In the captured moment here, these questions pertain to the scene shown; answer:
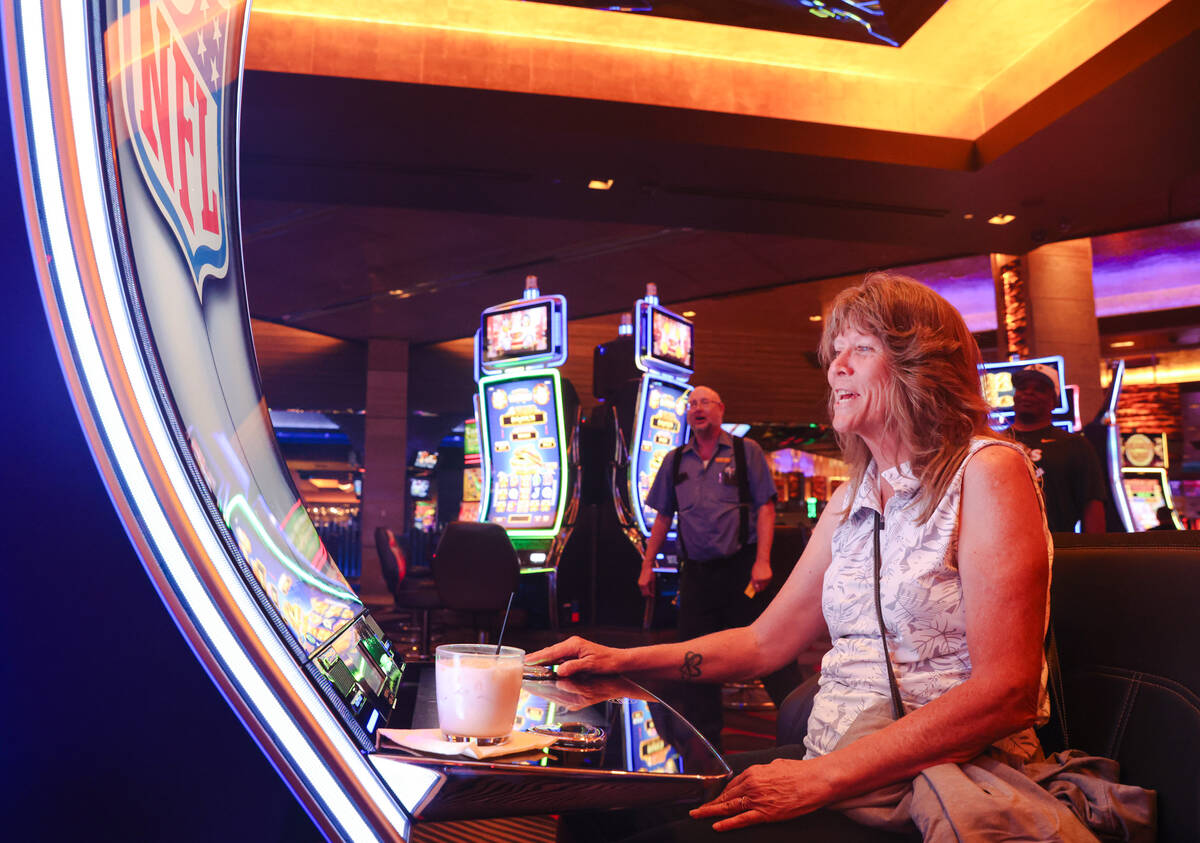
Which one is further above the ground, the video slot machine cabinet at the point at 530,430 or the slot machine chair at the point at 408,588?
the video slot machine cabinet at the point at 530,430

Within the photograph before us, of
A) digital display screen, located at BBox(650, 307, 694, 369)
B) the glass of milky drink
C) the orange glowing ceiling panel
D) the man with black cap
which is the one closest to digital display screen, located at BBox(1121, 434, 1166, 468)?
the orange glowing ceiling panel

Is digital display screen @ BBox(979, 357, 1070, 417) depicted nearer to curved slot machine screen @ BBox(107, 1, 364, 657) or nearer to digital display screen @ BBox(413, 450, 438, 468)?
curved slot machine screen @ BBox(107, 1, 364, 657)

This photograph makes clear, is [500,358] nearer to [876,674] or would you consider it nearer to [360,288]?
[360,288]

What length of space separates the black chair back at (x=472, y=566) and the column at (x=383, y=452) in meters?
5.30

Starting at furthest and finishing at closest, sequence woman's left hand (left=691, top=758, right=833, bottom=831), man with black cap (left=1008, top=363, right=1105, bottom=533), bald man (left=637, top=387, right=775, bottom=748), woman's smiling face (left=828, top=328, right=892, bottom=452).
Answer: bald man (left=637, top=387, right=775, bottom=748), man with black cap (left=1008, top=363, right=1105, bottom=533), woman's smiling face (left=828, top=328, right=892, bottom=452), woman's left hand (left=691, top=758, right=833, bottom=831)

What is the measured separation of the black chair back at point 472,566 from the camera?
4.23 metres

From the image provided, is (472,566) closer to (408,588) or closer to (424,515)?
(408,588)

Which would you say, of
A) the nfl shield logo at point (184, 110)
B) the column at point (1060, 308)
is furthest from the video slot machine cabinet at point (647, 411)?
the nfl shield logo at point (184, 110)

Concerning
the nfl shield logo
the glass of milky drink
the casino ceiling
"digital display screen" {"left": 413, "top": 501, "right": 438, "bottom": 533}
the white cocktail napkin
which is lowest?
the white cocktail napkin

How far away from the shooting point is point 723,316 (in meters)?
9.64

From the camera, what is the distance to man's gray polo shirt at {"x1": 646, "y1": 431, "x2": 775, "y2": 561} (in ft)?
12.0

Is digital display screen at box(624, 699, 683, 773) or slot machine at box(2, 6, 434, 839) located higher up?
slot machine at box(2, 6, 434, 839)

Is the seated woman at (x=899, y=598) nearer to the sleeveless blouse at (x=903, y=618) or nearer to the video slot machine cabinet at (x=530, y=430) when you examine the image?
the sleeveless blouse at (x=903, y=618)

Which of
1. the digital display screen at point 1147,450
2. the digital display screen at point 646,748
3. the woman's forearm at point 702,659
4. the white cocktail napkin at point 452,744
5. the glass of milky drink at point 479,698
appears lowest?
the woman's forearm at point 702,659
